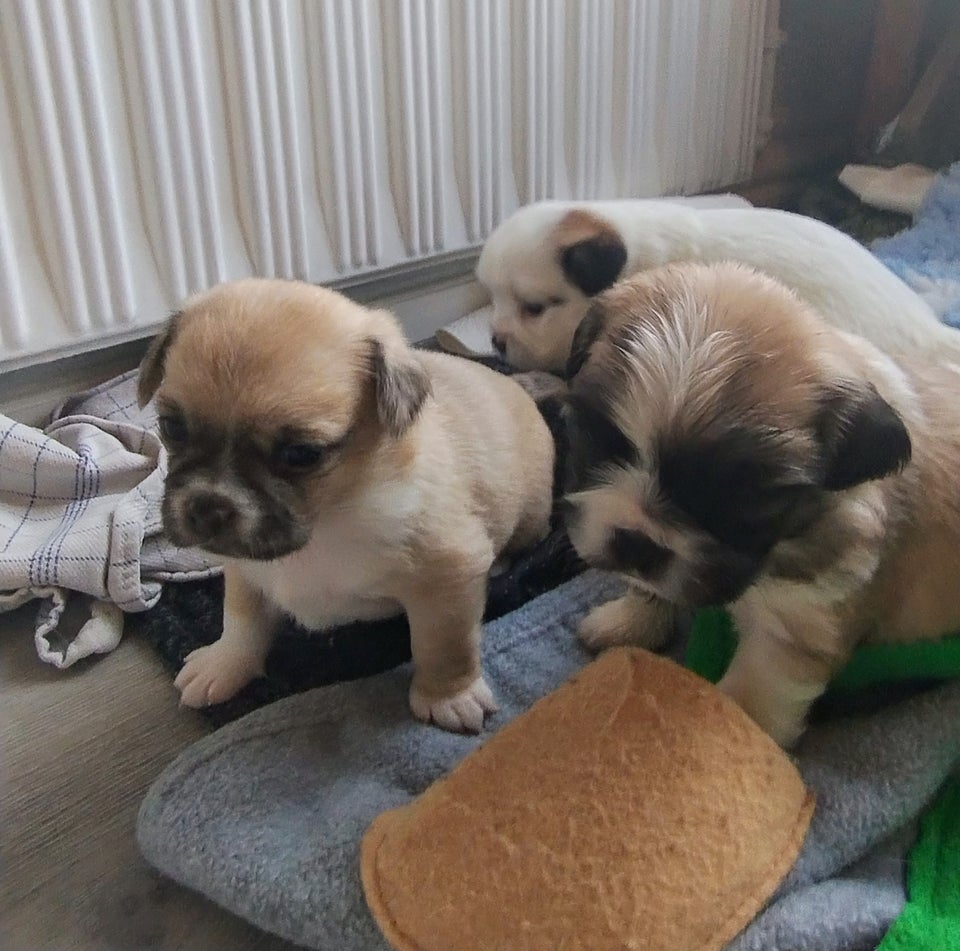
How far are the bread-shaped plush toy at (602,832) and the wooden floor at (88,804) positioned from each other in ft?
0.99

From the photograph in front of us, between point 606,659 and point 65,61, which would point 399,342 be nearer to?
point 606,659

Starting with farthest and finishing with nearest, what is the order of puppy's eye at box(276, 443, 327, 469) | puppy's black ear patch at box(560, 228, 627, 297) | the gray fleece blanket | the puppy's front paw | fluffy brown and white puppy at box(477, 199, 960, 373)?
puppy's black ear patch at box(560, 228, 627, 297) < fluffy brown and white puppy at box(477, 199, 960, 373) < the puppy's front paw < puppy's eye at box(276, 443, 327, 469) < the gray fleece blanket

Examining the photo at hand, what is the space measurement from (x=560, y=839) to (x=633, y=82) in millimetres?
2947

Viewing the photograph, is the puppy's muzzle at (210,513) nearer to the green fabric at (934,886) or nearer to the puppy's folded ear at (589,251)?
the green fabric at (934,886)

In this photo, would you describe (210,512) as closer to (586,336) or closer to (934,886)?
(586,336)

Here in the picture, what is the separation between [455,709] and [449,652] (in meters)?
0.10

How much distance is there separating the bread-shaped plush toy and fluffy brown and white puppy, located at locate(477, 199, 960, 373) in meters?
1.25

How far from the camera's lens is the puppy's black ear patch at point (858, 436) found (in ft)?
4.03

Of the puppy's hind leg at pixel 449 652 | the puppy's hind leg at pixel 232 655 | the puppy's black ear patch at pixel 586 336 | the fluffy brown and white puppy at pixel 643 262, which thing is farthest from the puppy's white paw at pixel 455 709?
the fluffy brown and white puppy at pixel 643 262

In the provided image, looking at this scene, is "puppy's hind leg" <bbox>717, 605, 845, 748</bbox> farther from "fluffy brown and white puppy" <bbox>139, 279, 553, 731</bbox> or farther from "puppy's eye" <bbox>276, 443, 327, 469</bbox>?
"puppy's eye" <bbox>276, 443, 327, 469</bbox>

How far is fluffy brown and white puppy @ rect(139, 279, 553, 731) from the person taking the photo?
4.45 feet

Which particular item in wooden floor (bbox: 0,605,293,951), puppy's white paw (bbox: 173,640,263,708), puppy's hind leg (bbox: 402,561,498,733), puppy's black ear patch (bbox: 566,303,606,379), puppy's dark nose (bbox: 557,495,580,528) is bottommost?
wooden floor (bbox: 0,605,293,951)

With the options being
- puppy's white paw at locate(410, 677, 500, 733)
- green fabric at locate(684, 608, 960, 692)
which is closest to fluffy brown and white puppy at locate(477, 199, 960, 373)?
green fabric at locate(684, 608, 960, 692)

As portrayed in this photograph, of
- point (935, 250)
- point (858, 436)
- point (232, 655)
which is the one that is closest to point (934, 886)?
point (858, 436)
